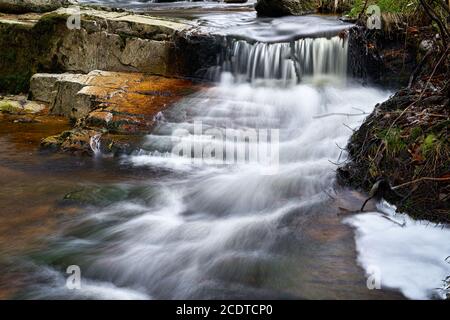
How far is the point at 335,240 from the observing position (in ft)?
14.1

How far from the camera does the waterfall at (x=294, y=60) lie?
822cm

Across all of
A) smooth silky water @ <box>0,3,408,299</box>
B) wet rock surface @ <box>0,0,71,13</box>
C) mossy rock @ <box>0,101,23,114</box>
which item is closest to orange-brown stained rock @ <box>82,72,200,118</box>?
smooth silky water @ <box>0,3,408,299</box>

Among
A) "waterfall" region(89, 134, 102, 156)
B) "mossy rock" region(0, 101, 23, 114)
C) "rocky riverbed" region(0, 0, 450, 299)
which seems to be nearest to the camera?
"rocky riverbed" region(0, 0, 450, 299)

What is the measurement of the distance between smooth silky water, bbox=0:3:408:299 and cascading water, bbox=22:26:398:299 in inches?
0.6

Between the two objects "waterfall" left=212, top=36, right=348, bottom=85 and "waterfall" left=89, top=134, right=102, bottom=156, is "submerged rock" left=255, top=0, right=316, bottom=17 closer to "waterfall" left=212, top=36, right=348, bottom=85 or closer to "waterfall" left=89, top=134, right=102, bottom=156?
"waterfall" left=212, top=36, right=348, bottom=85

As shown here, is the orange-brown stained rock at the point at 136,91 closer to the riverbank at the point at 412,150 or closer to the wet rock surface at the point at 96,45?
the wet rock surface at the point at 96,45

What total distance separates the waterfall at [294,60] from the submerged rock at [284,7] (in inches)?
103

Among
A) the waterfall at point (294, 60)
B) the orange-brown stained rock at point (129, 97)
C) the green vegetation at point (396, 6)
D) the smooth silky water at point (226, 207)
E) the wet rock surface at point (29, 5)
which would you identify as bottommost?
the smooth silky water at point (226, 207)

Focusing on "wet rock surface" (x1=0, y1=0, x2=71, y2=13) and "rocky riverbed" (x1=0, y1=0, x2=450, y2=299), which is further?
"wet rock surface" (x1=0, y1=0, x2=71, y2=13)

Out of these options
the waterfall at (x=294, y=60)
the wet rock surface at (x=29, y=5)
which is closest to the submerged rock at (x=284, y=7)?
the waterfall at (x=294, y=60)

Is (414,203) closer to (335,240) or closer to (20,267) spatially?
(335,240)

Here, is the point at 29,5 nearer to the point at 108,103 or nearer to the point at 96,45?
the point at 96,45

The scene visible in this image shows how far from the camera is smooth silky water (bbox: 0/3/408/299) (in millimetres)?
3855

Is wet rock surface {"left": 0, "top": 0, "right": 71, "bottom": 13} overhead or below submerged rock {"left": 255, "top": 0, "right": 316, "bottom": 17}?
below
